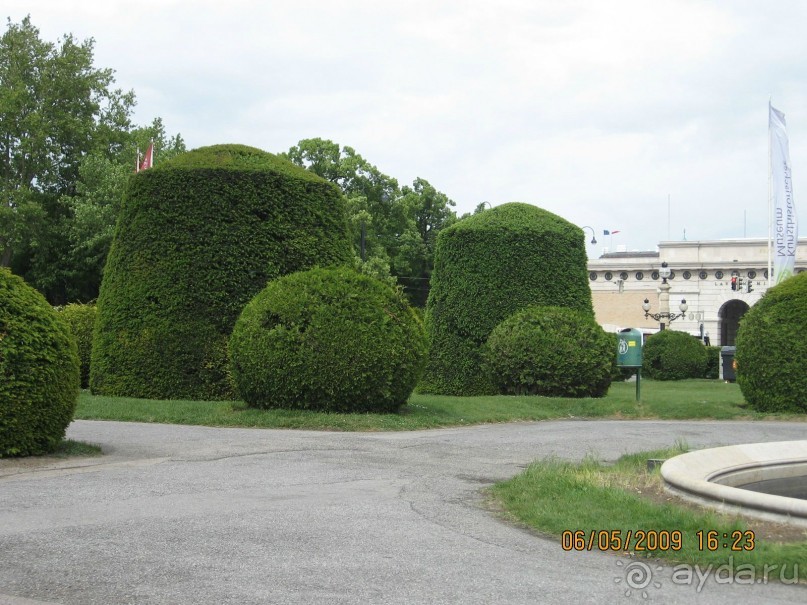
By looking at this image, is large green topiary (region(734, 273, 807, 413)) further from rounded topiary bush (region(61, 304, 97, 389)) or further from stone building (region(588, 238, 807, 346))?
stone building (region(588, 238, 807, 346))

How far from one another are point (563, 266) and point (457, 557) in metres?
17.4

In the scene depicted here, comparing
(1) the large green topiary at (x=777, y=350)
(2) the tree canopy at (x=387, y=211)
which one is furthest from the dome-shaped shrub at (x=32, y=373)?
(2) the tree canopy at (x=387, y=211)

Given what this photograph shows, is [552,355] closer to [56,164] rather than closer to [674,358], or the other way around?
[674,358]

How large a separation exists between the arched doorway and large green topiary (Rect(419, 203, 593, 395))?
58.9 meters

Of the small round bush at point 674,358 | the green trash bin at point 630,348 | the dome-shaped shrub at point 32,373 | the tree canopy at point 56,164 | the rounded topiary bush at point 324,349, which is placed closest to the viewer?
the dome-shaped shrub at point 32,373

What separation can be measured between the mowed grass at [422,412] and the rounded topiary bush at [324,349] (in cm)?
41

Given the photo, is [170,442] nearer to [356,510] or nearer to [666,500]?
[356,510]

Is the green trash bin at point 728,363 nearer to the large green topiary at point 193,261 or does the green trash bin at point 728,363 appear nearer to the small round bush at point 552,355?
the small round bush at point 552,355

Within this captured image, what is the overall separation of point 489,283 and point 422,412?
7.04m

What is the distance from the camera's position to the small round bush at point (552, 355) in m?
20.0

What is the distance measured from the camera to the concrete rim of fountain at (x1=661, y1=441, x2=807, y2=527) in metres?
6.21

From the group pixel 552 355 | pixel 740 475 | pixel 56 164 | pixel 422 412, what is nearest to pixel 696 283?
pixel 56 164

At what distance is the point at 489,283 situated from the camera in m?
22.2

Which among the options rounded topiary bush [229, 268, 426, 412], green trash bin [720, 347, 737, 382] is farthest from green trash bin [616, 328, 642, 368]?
green trash bin [720, 347, 737, 382]
